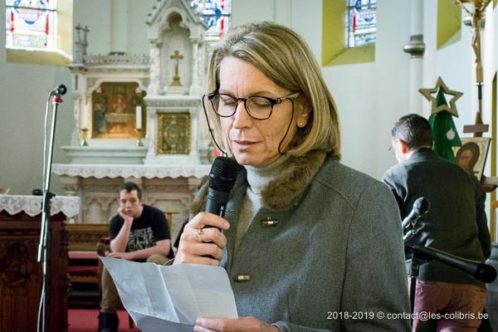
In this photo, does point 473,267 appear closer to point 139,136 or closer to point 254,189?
point 254,189

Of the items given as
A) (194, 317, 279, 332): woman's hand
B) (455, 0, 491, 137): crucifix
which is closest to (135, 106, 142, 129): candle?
(455, 0, 491, 137): crucifix

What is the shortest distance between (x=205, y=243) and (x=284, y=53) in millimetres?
401

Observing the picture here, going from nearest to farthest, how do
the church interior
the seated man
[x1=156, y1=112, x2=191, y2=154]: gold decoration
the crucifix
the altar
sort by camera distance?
the crucifix → the seated man → the church interior → the altar → [x1=156, y1=112, x2=191, y2=154]: gold decoration

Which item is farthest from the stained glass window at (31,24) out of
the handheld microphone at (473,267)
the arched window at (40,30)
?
the handheld microphone at (473,267)

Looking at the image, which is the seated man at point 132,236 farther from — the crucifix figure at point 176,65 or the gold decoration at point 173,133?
the crucifix figure at point 176,65

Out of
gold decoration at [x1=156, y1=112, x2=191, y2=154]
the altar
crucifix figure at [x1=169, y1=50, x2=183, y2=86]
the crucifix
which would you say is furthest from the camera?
crucifix figure at [x1=169, y1=50, x2=183, y2=86]

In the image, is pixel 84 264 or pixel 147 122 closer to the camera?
pixel 84 264

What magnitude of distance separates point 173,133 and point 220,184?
1083 cm

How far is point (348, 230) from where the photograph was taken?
5.72ft

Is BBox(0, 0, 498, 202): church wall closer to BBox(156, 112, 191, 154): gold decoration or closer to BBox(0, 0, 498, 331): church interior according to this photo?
BBox(0, 0, 498, 331): church interior

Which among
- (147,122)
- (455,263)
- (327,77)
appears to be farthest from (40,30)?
(455,263)

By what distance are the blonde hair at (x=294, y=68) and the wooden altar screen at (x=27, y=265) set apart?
4676 millimetres

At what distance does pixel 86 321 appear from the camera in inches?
337

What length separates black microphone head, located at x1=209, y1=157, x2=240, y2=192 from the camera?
1.86 m
